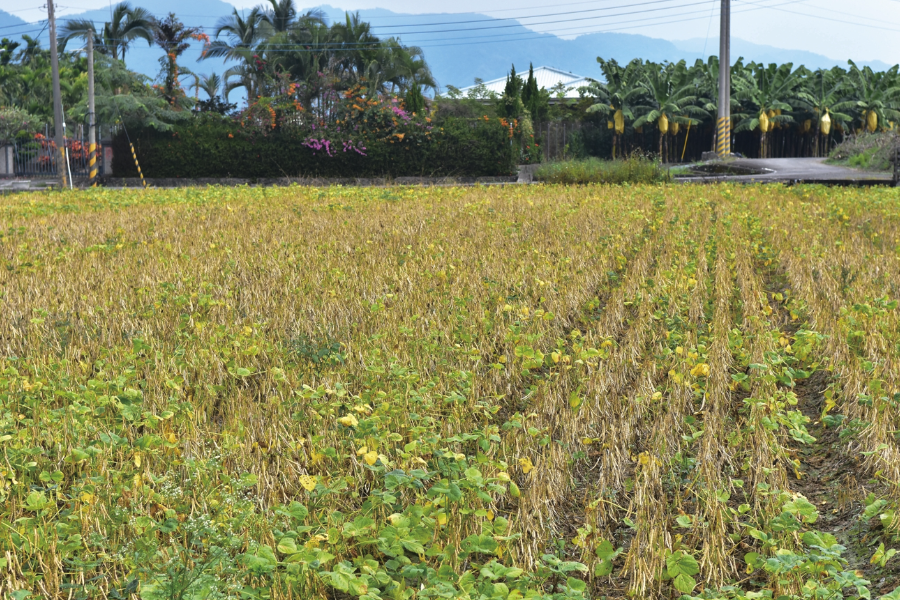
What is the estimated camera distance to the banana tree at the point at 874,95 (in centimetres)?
4784

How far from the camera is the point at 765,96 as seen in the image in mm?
46438

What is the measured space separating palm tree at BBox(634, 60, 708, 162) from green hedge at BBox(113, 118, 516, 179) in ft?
54.4

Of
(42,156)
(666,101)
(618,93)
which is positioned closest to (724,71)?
(666,101)

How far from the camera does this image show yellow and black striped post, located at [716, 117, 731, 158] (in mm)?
33656

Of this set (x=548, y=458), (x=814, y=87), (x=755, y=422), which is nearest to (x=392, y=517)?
(x=548, y=458)

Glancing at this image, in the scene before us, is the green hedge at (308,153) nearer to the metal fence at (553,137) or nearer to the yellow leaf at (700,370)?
the metal fence at (553,137)

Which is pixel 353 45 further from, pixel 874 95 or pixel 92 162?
pixel 874 95

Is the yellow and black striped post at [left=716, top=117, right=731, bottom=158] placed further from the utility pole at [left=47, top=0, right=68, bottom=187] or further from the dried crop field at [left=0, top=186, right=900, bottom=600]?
the dried crop field at [left=0, top=186, right=900, bottom=600]

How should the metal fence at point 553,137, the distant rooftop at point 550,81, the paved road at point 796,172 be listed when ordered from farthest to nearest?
the distant rooftop at point 550,81, the metal fence at point 553,137, the paved road at point 796,172

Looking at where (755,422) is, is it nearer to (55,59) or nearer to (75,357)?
(75,357)

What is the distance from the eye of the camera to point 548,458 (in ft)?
11.5

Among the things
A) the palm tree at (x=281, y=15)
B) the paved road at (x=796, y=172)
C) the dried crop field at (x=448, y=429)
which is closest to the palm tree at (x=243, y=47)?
the palm tree at (x=281, y=15)

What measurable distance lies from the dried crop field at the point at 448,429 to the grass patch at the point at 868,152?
81.2ft

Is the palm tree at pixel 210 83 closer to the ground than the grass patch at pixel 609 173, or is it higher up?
higher up
